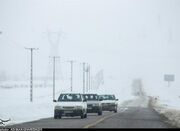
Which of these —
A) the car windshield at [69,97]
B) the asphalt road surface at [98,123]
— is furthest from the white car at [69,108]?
the asphalt road surface at [98,123]

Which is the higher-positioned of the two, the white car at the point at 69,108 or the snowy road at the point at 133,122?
the white car at the point at 69,108

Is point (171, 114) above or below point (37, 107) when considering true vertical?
below

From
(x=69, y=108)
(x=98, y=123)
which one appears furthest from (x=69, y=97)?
(x=98, y=123)

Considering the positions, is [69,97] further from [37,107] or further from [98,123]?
[37,107]

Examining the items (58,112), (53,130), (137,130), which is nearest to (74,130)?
(53,130)

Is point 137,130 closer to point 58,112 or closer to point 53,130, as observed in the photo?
point 53,130

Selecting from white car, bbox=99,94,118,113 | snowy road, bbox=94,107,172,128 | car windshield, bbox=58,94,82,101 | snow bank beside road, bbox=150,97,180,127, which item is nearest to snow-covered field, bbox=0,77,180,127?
snow bank beside road, bbox=150,97,180,127

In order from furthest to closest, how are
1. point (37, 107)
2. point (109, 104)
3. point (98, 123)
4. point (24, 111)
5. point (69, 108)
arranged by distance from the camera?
point (37, 107), point (109, 104), point (24, 111), point (69, 108), point (98, 123)

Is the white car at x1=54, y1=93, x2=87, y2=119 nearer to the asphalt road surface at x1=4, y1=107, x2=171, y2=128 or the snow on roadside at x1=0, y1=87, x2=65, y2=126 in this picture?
the asphalt road surface at x1=4, y1=107, x2=171, y2=128

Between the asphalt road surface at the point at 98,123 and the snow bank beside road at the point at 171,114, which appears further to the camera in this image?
the snow bank beside road at the point at 171,114

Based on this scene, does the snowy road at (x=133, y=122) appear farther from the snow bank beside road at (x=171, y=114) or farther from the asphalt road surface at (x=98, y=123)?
the snow bank beside road at (x=171, y=114)

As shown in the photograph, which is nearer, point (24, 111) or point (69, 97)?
point (69, 97)

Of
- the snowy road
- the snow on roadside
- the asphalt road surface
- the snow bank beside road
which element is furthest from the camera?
the snow on roadside

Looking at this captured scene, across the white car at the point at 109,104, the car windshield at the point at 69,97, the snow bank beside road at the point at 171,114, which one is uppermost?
the car windshield at the point at 69,97
